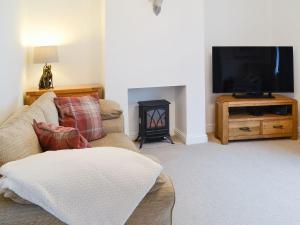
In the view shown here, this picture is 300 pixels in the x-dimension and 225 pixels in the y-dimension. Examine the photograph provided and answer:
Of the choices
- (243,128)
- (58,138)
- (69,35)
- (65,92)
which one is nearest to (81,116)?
(58,138)

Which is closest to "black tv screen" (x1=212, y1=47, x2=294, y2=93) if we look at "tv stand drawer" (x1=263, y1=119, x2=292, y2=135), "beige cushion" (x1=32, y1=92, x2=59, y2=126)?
"tv stand drawer" (x1=263, y1=119, x2=292, y2=135)

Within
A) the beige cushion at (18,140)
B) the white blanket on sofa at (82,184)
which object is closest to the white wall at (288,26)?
the white blanket on sofa at (82,184)

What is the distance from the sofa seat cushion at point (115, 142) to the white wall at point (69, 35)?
142 centimetres

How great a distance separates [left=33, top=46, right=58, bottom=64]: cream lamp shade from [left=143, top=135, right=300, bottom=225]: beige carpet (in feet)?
5.31

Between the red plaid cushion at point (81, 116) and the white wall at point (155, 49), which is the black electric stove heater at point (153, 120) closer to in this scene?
the white wall at point (155, 49)

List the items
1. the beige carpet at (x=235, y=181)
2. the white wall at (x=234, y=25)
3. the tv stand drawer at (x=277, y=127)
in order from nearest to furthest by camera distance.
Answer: the beige carpet at (x=235, y=181) < the tv stand drawer at (x=277, y=127) < the white wall at (x=234, y=25)

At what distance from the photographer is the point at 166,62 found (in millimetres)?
4023

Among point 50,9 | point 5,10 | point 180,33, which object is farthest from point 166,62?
point 5,10

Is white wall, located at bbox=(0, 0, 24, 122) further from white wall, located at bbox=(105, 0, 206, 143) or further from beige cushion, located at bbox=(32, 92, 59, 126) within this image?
white wall, located at bbox=(105, 0, 206, 143)

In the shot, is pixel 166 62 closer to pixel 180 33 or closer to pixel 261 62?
pixel 180 33

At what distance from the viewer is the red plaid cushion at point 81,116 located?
2.68 meters

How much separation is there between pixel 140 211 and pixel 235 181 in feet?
5.73

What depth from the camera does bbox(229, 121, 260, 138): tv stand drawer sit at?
4.20 m

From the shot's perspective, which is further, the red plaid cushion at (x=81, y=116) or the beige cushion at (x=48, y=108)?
the red plaid cushion at (x=81, y=116)
